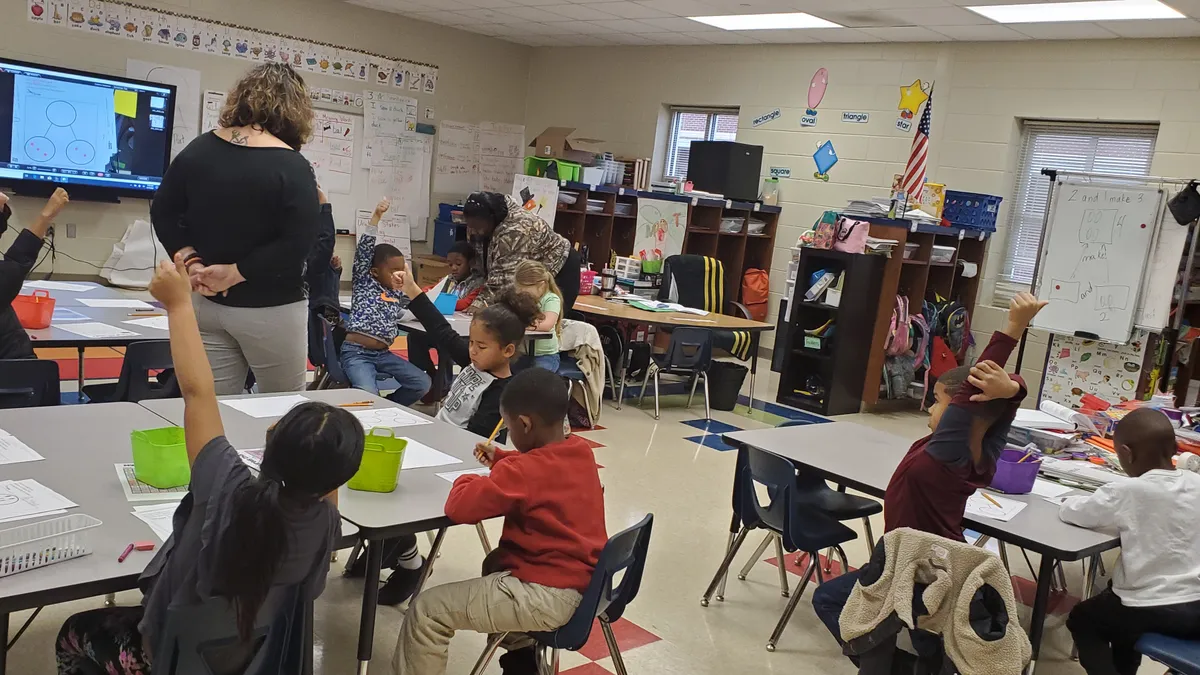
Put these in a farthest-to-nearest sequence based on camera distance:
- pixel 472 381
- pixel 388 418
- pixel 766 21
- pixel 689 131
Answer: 1. pixel 689 131
2. pixel 766 21
3. pixel 472 381
4. pixel 388 418

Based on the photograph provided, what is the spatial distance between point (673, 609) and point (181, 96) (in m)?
6.93

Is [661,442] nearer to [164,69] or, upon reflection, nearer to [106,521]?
[106,521]

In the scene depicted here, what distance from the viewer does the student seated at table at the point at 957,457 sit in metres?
2.55

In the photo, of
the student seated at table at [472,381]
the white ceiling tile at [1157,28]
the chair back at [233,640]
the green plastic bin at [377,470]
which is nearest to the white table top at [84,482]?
the chair back at [233,640]

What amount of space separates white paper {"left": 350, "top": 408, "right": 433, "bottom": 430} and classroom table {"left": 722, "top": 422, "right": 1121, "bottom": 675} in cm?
113

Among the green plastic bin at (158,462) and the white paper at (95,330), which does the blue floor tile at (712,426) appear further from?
the green plastic bin at (158,462)

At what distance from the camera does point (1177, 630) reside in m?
2.61

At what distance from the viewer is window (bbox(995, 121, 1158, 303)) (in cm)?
724

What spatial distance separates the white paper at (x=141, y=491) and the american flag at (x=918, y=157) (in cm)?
692

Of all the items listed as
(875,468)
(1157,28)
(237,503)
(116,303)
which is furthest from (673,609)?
(1157,28)

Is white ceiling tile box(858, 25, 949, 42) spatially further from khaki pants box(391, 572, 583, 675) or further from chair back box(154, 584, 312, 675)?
chair back box(154, 584, 312, 675)

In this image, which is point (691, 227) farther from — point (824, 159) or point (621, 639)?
point (621, 639)

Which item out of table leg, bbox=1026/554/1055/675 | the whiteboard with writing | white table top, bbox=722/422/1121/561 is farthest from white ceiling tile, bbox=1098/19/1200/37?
table leg, bbox=1026/554/1055/675

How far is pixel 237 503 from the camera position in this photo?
5.14ft
